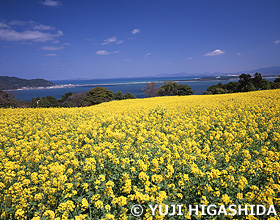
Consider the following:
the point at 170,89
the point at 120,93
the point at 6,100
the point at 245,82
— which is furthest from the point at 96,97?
the point at 245,82

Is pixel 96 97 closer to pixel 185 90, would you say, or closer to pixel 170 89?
pixel 170 89

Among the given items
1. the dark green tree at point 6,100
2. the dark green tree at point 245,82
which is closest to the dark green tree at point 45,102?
the dark green tree at point 6,100

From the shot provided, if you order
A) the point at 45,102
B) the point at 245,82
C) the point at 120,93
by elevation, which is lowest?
the point at 45,102

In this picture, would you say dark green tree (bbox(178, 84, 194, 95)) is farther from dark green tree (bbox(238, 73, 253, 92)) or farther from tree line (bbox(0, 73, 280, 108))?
dark green tree (bbox(238, 73, 253, 92))

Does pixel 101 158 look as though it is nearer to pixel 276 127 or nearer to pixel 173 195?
pixel 173 195

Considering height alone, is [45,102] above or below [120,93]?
below

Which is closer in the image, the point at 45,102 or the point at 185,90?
the point at 45,102

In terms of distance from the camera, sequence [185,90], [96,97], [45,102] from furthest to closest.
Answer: [185,90] → [96,97] → [45,102]

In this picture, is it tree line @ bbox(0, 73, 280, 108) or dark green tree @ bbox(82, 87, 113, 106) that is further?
dark green tree @ bbox(82, 87, 113, 106)

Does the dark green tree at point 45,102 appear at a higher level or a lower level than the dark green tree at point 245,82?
lower

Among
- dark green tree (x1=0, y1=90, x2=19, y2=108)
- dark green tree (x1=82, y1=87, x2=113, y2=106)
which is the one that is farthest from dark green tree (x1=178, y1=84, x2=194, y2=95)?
dark green tree (x1=0, y1=90, x2=19, y2=108)

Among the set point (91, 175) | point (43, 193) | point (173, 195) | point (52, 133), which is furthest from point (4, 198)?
point (52, 133)

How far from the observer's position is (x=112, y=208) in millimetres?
3178

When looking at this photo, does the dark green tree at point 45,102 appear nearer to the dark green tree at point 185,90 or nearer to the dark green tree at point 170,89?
the dark green tree at point 170,89
